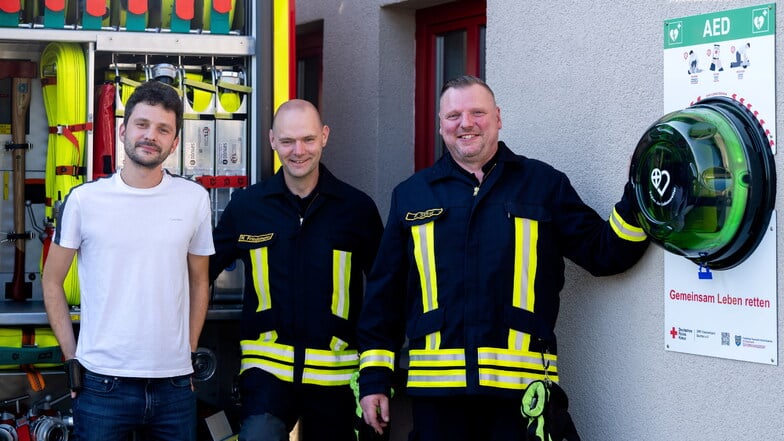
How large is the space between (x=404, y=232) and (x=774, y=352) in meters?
1.38

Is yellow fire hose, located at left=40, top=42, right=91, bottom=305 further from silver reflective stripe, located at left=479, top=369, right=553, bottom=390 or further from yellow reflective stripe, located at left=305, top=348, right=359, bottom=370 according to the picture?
silver reflective stripe, located at left=479, top=369, right=553, bottom=390

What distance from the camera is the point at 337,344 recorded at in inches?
172

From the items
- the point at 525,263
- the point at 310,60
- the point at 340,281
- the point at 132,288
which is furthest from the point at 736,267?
the point at 310,60

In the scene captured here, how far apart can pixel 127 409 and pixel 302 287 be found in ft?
2.85

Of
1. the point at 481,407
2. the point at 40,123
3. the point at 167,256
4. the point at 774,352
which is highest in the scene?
the point at 40,123

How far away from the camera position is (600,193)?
13.3ft

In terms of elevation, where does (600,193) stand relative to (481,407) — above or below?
above

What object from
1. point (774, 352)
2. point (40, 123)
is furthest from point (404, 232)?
point (40, 123)

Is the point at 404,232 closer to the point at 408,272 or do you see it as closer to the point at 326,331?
the point at 408,272

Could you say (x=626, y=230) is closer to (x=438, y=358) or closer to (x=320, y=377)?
(x=438, y=358)

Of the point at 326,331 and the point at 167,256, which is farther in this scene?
the point at 326,331

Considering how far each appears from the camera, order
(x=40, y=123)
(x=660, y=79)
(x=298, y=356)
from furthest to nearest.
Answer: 1. (x=40, y=123)
2. (x=298, y=356)
3. (x=660, y=79)

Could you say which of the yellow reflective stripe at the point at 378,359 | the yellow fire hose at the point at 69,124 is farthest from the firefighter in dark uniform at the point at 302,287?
the yellow fire hose at the point at 69,124

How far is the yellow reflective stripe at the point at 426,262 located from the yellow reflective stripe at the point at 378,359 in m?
0.27
